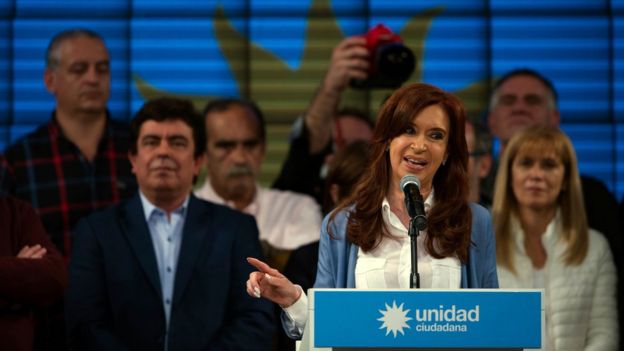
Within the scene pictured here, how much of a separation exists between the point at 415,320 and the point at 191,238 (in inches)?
62.6

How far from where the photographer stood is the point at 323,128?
4.89 metres

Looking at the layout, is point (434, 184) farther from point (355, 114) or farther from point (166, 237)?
point (355, 114)

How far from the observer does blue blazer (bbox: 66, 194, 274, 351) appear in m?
3.80

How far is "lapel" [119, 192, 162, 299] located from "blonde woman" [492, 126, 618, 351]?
4.04ft

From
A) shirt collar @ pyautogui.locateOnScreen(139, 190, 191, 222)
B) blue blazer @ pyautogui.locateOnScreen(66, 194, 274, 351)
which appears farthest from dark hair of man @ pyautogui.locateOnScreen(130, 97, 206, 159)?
blue blazer @ pyautogui.locateOnScreen(66, 194, 274, 351)

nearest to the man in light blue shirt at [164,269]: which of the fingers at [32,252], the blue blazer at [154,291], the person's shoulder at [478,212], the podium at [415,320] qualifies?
the blue blazer at [154,291]

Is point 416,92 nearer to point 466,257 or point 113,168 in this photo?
point 466,257

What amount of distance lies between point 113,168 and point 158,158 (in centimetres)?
72

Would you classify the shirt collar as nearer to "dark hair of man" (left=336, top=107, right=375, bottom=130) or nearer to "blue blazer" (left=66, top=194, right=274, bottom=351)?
"blue blazer" (left=66, top=194, right=274, bottom=351)

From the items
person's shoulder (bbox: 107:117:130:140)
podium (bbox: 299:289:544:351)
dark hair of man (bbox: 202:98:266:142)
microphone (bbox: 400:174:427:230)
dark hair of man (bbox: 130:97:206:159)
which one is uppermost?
dark hair of man (bbox: 202:98:266:142)

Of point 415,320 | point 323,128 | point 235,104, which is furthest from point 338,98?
point 415,320

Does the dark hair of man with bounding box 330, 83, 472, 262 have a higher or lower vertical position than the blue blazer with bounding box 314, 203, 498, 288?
higher

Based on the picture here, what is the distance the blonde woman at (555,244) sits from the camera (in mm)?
4078

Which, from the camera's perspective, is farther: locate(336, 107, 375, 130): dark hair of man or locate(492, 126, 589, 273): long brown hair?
locate(336, 107, 375, 130): dark hair of man
